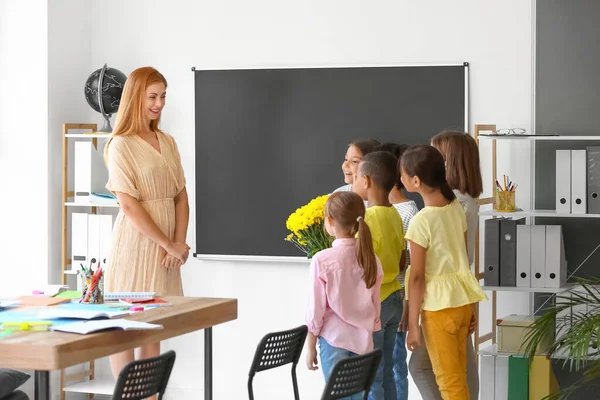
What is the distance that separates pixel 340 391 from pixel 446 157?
1548 millimetres

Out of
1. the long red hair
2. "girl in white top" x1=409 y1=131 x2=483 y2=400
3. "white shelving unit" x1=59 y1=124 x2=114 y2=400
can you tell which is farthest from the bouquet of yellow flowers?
"white shelving unit" x1=59 y1=124 x2=114 y2=400

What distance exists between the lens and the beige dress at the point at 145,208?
3.95m

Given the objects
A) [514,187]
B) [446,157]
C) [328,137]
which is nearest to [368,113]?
[328,137]

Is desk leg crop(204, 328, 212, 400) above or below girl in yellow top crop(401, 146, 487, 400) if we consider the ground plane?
below

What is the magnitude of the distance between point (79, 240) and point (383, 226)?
7.93ft

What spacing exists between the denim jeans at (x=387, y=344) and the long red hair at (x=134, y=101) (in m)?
1.29

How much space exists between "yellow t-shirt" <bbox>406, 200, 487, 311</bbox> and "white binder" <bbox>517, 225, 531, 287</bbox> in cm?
108

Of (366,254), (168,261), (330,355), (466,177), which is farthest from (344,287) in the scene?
(168,261)

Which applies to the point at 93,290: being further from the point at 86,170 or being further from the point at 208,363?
the point at 86,170

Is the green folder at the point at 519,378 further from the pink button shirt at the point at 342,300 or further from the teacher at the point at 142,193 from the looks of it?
the teacher at the point at 142,193

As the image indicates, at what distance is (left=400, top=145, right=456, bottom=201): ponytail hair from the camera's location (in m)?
3.48

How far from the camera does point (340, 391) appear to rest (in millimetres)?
2604

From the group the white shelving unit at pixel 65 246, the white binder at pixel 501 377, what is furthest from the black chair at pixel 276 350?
the white shelving unit at pixel 65 246

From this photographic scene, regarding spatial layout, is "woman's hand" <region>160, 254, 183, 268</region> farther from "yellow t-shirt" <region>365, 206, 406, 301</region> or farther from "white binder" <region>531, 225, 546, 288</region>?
"white binder" <region>531, 225, 546, 288</region>
